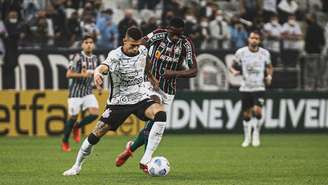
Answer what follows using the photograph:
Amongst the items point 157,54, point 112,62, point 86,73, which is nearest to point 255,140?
point 86,73

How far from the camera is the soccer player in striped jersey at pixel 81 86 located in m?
20.2

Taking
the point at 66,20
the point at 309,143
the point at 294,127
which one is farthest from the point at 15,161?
the point at 294,127

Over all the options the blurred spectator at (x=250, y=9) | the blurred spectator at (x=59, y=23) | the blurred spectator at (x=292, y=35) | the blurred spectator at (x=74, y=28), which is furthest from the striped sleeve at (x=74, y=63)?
the blurred spectator at (x=250, y=9)

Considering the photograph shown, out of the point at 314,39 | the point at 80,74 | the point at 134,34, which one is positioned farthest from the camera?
A: the point at 314,39

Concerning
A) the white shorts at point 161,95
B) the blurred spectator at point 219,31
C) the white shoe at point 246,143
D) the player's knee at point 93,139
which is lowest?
the white shoe at point 246,143

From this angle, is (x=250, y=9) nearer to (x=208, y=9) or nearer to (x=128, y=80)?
(x=208, y=9)

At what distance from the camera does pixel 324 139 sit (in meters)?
25.0

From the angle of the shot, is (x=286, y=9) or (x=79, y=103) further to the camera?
(x=286, y=9)

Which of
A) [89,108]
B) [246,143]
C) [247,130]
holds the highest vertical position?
[89,108]

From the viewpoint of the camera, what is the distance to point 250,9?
31.1m

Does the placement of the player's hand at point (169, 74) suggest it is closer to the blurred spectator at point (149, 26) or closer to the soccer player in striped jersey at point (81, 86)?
the soccer player in striped jersey at point (81, 86)

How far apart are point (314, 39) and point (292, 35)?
2.67 feet

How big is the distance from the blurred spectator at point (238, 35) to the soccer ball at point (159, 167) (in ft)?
48.7

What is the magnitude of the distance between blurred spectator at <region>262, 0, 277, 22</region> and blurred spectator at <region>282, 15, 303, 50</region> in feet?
2.73
